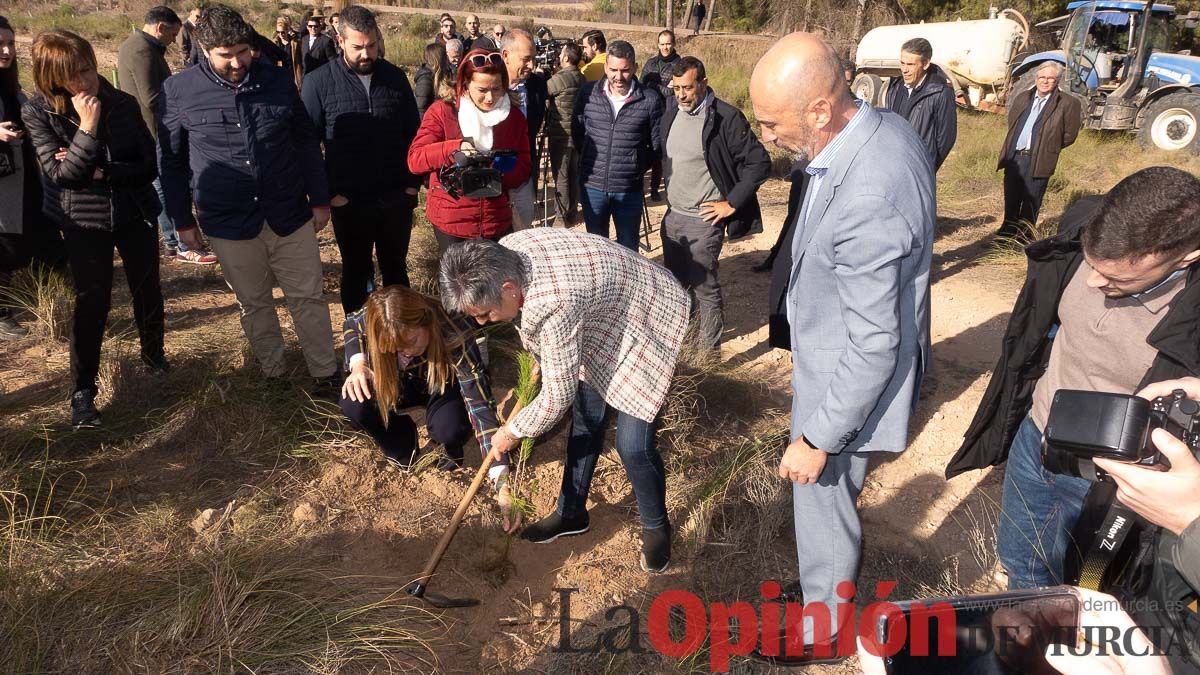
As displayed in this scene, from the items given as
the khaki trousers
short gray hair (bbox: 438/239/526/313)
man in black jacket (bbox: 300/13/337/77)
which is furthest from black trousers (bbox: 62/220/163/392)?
man in black jacket (bbox: 300/13/337/77)

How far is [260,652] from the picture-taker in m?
A: 2.27

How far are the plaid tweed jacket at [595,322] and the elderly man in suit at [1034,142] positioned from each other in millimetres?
4717

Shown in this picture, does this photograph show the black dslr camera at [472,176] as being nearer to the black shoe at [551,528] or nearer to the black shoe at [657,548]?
the black shoe at [551,528]

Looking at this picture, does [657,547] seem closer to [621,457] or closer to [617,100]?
[621,457]

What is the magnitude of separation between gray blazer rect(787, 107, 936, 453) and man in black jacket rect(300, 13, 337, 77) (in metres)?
5.09

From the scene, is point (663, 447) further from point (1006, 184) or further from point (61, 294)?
point (1006, 184)

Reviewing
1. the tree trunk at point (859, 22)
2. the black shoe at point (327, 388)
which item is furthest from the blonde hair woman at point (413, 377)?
the tree trunk at point (859, 22)

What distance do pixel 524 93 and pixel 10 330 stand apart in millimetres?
3291

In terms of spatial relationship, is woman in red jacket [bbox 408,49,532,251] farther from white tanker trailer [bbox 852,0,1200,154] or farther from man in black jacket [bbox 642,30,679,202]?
white tanker trailer [bbox 852,0,1200,154]

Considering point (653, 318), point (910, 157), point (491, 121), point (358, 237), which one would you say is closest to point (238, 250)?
point (358, 237)

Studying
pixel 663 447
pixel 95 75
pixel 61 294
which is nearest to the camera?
pixel 95 75

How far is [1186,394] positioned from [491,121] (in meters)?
3.07

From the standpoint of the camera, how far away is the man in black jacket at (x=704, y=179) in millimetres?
4043

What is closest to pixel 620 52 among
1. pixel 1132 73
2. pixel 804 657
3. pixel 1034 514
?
pixel 1034 514
